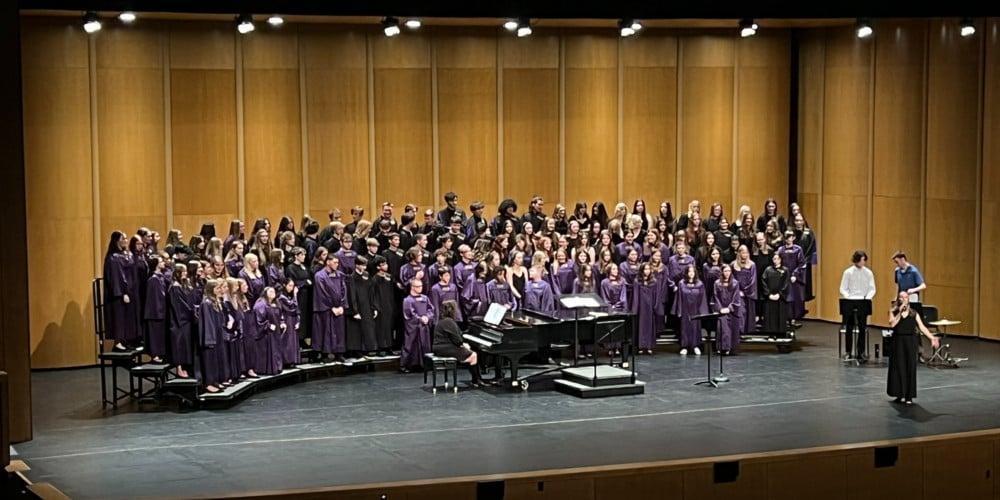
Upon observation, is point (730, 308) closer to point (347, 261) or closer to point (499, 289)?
point (499, 289)

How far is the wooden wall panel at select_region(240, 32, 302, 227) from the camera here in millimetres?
19484

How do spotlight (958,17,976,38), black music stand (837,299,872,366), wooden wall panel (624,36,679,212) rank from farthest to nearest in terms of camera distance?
wooden wall panel (624,36,679,212) < spotlight (958,17,976,38) < black music stand (837,299,872,366)

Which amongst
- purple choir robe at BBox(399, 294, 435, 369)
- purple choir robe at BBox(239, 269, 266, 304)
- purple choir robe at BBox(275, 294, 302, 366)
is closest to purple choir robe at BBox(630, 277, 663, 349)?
purple choir robe at BBox(399, 294, 435, 369)

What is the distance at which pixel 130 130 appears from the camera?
61.3ft

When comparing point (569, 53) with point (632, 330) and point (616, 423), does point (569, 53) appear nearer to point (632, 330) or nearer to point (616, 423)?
point (632, 330)

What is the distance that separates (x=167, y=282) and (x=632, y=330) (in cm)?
529

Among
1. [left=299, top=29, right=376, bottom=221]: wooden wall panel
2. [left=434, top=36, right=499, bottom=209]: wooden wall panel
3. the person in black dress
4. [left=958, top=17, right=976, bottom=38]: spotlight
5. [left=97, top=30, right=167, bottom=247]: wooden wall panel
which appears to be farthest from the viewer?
[left=434, top=36, right=499, bottom=209]: wooden wall panel

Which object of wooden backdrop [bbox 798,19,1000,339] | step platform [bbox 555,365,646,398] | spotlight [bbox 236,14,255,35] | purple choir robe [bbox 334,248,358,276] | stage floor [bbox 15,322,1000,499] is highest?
spotlight [bbox 236,14,255,35]

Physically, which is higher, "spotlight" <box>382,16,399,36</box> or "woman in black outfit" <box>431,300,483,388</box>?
"spotlight" <box>382,16,399,36</box>

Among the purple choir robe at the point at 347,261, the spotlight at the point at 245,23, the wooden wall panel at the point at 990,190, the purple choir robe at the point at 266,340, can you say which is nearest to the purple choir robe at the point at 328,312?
the purple choir robe at the point at 347,261

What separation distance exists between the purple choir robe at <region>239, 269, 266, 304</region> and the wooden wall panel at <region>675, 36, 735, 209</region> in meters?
7.62

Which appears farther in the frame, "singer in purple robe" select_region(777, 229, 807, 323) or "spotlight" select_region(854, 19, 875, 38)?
"singer in purple robe" select_region(777, 229, 807, 323)

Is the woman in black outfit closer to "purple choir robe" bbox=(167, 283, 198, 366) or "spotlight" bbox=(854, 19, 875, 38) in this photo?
"purple choir robe" bbox=(167, 283, 198, 366)

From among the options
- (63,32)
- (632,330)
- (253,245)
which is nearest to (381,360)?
(253,245)
